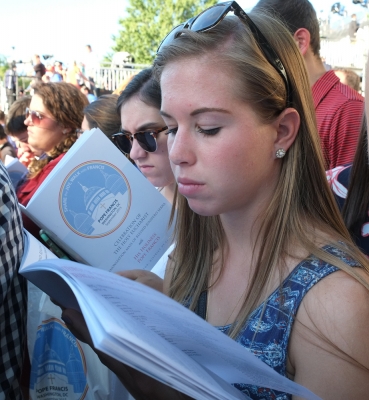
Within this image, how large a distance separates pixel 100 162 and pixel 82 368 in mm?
731

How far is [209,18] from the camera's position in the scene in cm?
138

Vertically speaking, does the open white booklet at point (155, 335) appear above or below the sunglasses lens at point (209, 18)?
below

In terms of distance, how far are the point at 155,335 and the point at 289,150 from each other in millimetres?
720

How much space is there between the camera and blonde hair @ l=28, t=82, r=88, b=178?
11.6ft

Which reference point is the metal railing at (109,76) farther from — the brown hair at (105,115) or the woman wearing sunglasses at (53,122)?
the brown hair at (105,115)

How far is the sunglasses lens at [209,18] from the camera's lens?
53.6 inches

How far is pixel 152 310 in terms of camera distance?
877mm

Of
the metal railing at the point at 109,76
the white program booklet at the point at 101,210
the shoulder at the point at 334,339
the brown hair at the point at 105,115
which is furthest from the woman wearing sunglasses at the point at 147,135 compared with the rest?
the metal railing at the point at 109,76

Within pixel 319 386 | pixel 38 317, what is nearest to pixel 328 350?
pixel 319 386

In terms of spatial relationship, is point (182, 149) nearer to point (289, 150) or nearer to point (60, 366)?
point (289, 150)

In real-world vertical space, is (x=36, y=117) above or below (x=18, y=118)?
above

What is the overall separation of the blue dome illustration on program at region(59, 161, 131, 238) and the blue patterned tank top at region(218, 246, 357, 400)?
80cm

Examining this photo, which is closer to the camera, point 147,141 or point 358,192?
point 358,192

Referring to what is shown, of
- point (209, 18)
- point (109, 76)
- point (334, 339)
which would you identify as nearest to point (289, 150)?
point (209, 18)
